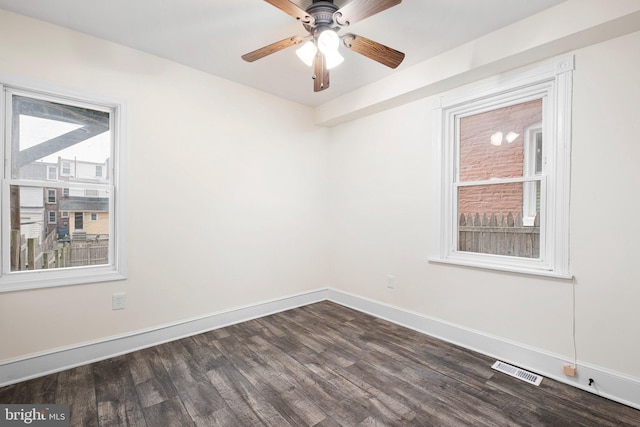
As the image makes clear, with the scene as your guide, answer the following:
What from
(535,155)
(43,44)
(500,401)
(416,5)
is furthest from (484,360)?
(43,44)

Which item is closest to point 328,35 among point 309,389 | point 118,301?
point 309,389

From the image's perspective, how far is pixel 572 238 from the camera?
2.09 m

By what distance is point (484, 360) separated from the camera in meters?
2.38

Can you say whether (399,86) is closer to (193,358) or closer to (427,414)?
(427,414)

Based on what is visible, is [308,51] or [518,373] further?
[518,373]

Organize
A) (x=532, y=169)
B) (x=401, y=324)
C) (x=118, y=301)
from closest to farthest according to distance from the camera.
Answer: (x=532, y=169) < (x=118, y=301) < (x=401, y=324)

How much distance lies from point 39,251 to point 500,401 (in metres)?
3.47

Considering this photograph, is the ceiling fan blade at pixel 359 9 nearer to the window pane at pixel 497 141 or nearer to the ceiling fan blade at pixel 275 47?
the ceiling fan blade at pixel 275 47

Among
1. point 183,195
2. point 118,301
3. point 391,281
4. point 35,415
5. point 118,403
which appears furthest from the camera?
point 391,281

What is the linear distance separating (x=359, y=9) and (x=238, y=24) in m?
1.01

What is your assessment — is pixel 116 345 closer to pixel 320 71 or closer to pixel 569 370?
pixel 320 71

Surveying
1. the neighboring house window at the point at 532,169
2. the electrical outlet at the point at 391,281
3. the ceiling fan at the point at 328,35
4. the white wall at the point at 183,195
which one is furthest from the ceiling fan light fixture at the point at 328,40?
the electrical outlet at the point at 391,281

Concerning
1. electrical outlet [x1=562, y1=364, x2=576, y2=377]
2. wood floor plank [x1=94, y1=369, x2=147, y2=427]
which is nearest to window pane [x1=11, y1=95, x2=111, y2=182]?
wood floor plank [x1=94, y1=369, x2=147, y2=427]

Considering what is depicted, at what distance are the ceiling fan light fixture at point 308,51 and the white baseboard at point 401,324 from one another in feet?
8.33
